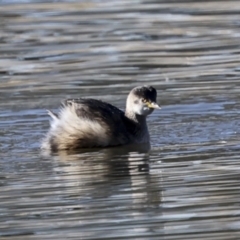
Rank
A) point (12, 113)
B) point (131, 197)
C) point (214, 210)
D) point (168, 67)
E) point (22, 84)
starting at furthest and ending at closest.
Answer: point (168, 67), point (22, 84), point (12, 113), point (131, 197), point (214, 210)

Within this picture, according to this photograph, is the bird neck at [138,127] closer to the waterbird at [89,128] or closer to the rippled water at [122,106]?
the waterbird at [89,128]

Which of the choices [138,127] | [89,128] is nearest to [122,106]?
[138,127]

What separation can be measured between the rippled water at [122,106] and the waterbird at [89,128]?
16 centimetres

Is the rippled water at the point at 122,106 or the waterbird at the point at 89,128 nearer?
the rippled water at the point at 122,106

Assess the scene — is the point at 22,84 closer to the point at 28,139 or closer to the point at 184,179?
the point at 28,139

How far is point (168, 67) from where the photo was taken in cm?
1259

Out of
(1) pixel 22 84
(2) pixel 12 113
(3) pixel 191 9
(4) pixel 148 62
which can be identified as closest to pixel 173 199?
(2) pixel 12 113

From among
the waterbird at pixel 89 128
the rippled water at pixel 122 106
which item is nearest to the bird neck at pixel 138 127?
the waterbird at pixel 89 128

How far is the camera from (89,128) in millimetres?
8992

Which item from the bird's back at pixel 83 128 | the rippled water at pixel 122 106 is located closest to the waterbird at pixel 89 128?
the bird's back at pixel 83 128

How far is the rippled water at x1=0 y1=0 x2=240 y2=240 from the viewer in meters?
6.30

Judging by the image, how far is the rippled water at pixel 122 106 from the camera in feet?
20.7

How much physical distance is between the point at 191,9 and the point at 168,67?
15.1ft

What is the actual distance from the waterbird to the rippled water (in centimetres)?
16
